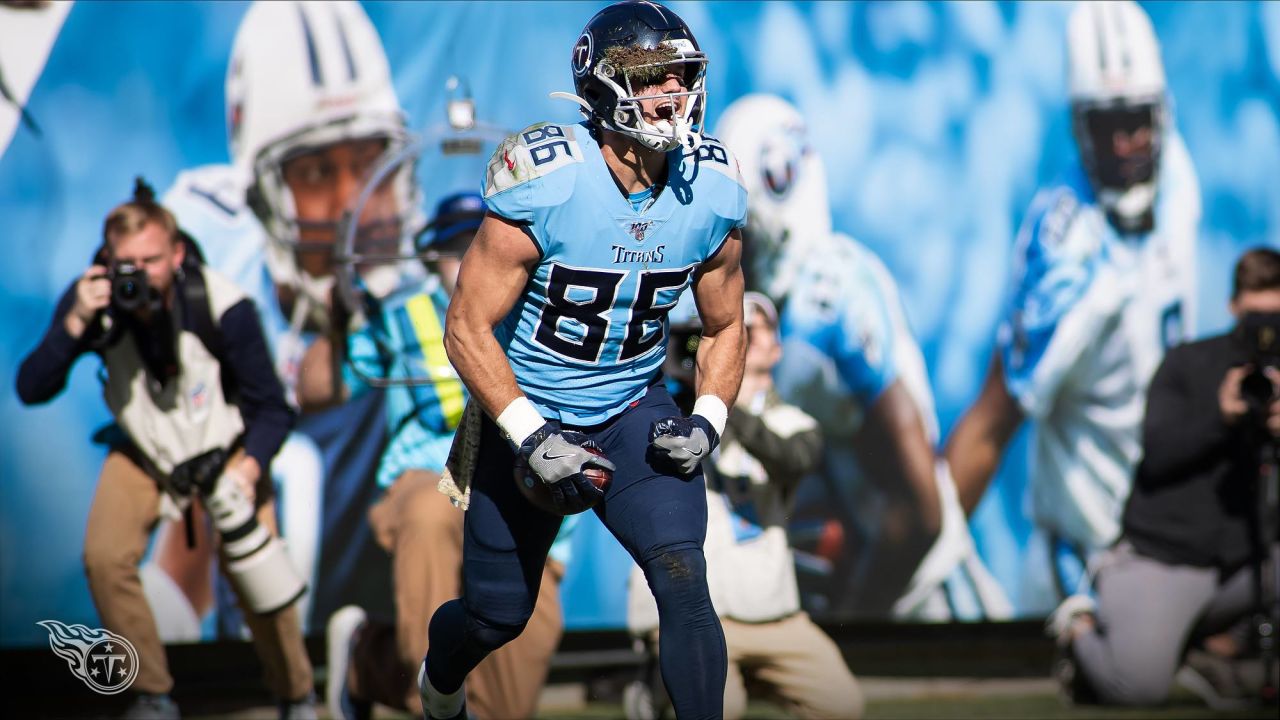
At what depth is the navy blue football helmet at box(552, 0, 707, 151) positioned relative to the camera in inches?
130

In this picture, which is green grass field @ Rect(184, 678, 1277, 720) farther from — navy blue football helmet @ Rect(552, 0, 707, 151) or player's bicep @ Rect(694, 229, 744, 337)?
navy blue football helmet @ Rect(552, 0, 707, 151)

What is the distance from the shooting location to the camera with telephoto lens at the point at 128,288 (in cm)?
463

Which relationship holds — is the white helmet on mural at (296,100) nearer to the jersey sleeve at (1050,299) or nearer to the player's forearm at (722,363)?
the player's forearm at (722,363)

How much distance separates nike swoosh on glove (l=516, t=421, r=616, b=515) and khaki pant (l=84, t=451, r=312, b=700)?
6.48 feet

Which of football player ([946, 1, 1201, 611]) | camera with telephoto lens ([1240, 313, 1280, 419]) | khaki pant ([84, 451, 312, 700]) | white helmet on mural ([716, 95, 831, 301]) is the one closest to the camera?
khaki pant ([84, 451, 312, 700])

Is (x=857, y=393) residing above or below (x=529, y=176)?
below

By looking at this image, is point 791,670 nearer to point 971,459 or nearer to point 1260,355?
point 971,459

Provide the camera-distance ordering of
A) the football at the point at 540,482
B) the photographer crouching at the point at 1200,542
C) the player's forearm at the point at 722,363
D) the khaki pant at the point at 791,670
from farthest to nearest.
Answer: the photographer crouching at the point at 1200,542 < the khaki pant at the point at 791,670 < the player's forearm at the point at 722,363 < the football at the point at 540,482

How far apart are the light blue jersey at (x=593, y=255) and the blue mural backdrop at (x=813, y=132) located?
7.08 ft

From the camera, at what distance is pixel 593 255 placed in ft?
11.0

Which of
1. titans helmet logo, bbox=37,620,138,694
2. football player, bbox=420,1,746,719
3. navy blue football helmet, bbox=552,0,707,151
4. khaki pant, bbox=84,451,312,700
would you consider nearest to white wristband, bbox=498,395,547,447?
football player, bbox=420,1,746,719

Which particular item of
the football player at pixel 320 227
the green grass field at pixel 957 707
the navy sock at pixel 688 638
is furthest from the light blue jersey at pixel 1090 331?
the navy sock at pixel 688 638

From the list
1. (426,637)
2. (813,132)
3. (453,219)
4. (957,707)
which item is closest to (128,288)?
(453,219)

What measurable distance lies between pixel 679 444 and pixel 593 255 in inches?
18.3
